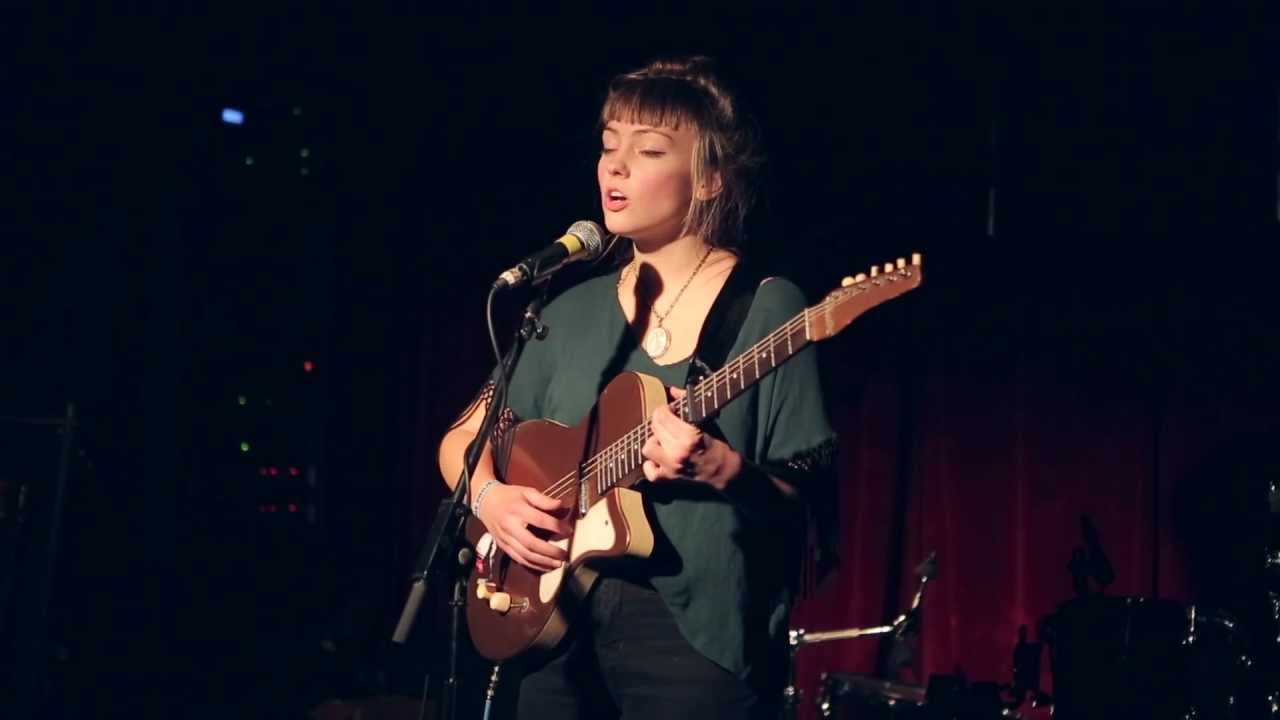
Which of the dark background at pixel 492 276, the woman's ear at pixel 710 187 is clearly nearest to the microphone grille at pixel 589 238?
the woman's ear at pixel 710 187

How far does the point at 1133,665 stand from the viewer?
411 centimetres

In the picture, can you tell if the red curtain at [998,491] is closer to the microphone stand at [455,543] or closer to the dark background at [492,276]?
the dark background at [492,276]

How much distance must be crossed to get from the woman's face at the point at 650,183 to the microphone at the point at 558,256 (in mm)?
72

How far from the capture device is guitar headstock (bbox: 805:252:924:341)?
2189mm

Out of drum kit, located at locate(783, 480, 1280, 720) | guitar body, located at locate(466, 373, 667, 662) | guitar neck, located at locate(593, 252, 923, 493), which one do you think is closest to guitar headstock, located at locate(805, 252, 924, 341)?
guitar neck, located at locate(593, 252, 923, 493)

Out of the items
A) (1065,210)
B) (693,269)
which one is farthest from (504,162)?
(693,269)

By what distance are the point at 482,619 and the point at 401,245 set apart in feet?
9.81

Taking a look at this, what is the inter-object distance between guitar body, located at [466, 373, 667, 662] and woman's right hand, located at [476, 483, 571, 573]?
26mm

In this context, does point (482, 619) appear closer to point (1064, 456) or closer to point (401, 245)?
point (401, 245)

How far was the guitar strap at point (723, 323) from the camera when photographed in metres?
2.38

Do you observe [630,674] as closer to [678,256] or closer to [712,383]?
[712,383]

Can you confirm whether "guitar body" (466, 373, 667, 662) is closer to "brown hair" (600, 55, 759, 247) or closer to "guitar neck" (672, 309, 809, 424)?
"guitar neck" (672, 309, 809, 424)

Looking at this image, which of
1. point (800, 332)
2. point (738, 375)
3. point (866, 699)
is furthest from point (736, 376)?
point (866, 699)

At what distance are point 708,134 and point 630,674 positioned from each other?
3.65 ft
